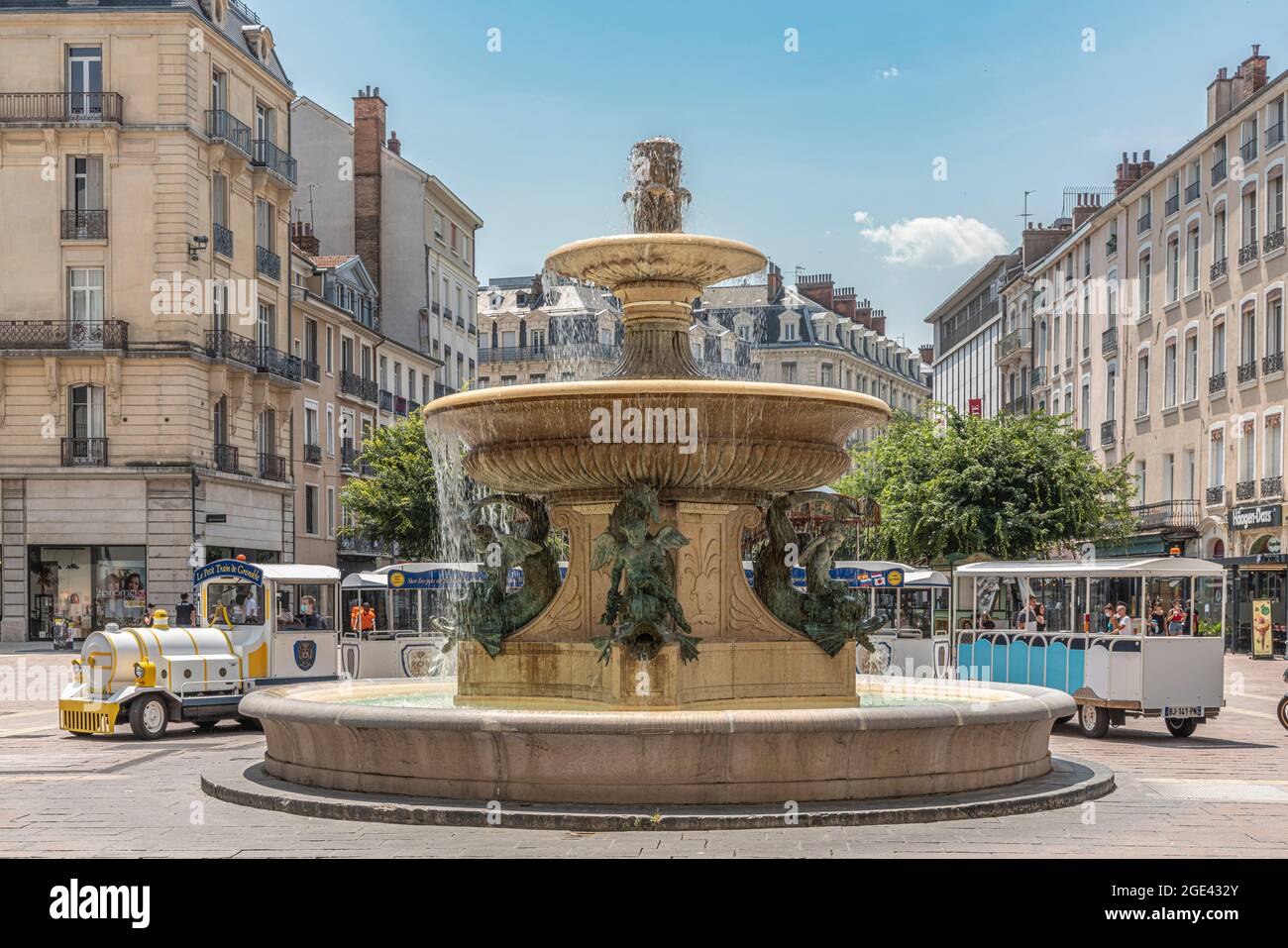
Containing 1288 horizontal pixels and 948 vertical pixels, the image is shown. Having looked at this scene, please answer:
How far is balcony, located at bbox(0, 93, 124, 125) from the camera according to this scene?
134ft

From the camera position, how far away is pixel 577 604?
13.3m

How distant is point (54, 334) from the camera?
40812 millimetres

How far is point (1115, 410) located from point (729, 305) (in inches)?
1864

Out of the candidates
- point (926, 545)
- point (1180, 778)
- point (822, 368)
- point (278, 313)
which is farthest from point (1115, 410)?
point (1180, 778)

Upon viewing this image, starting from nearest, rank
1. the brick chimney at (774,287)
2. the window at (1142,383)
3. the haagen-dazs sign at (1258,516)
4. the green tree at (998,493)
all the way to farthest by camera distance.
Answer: the haagen-dazs sign at (1258,516), the green tree at (998,493), the window at (1142,383), the brick chimney at (774,287)

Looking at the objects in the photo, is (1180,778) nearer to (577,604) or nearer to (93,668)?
(577,604)

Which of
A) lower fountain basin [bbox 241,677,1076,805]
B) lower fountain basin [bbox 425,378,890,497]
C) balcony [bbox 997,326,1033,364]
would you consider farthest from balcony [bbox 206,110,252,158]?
balcony [bbox 997,326,1033,364]

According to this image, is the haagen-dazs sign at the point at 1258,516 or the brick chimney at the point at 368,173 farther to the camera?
the brick chimney at the point at 368,173

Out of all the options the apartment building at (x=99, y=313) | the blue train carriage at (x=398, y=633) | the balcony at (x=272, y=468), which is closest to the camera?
the blue train carriage at (x=398, y=633)

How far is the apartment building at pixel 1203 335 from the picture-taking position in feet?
138

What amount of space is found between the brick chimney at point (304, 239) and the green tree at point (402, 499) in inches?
462

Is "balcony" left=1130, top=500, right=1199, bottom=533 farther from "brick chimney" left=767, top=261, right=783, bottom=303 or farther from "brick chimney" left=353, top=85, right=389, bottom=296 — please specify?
"brick chimney" left=767, top=261, right=783, bottom=303

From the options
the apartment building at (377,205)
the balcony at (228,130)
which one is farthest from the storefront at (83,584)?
the apartment building at (377,205)

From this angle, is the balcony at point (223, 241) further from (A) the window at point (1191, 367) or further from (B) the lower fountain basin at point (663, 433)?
(B) the lower fountain basin at point (663, 433)
